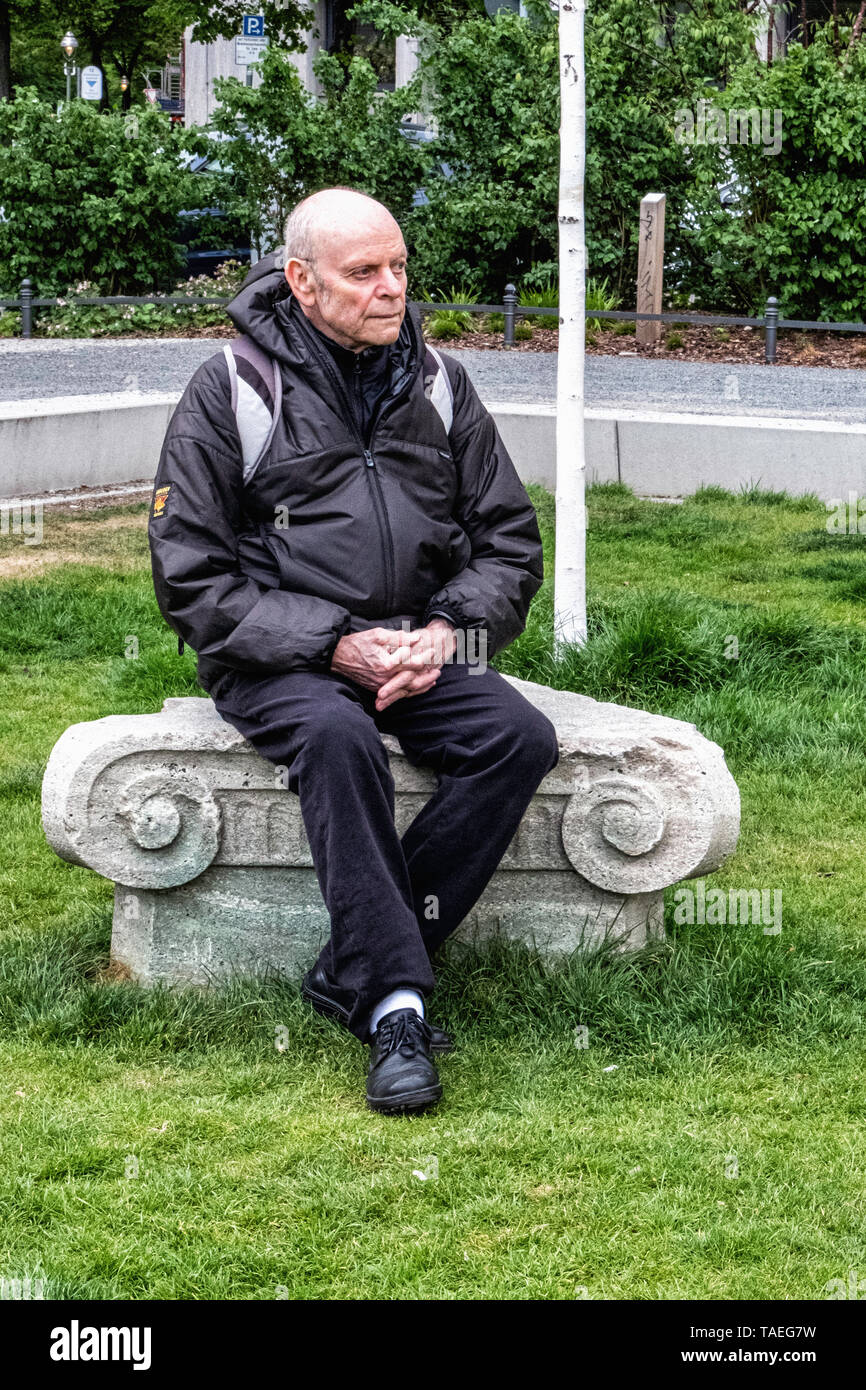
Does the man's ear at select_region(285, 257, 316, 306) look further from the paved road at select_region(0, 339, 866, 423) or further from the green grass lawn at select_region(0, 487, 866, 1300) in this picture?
the paved road at select_region(0, 339, 866, 423)

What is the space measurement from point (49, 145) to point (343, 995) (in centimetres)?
1512

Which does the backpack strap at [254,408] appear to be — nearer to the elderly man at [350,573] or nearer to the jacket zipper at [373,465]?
the elderly man at [350,573]

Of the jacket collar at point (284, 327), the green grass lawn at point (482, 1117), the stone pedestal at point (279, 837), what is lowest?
the green grass lawn at point (482, 1117)

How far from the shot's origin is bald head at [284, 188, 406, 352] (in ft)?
13.5

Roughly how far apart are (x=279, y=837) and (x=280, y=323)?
1231 millimetres

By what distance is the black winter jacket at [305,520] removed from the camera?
13.2 feet

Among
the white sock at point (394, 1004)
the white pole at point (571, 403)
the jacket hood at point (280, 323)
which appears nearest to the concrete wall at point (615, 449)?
the white pole at point (571, 403)

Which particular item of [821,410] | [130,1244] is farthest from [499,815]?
[821,410]

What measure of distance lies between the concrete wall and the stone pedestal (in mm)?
5497

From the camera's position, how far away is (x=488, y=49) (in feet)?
56.3

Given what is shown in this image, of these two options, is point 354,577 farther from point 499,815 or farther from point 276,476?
point 499,815

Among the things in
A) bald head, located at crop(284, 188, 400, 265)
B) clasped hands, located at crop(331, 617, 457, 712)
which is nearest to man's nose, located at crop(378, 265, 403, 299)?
bald head, located at crop(284, 188, 400, 265)

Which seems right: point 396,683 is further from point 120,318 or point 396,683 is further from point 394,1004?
point 120,318

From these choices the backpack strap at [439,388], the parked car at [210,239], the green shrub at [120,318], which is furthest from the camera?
the parked car at [210,239]
